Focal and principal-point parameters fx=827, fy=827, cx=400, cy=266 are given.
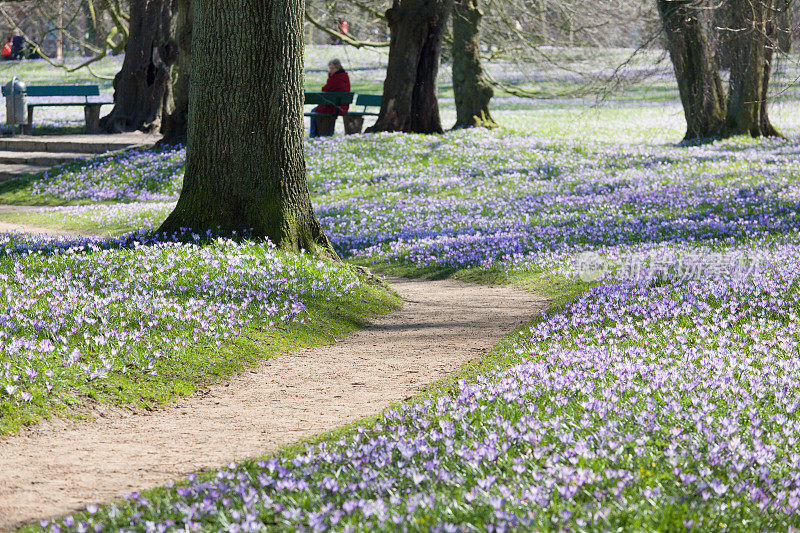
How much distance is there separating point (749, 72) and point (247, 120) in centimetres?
1595

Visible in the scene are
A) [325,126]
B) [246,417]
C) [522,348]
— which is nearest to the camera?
[246,417]

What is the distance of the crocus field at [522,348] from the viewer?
350cm

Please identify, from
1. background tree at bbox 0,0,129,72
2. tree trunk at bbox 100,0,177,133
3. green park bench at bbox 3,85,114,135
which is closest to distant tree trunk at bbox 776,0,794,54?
tree trunk at bbox 100,0,177,133

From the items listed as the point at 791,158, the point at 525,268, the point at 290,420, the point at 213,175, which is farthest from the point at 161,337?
the point at 791,158

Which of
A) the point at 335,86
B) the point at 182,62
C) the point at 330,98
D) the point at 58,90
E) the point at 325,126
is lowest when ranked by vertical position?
the point at 325,126

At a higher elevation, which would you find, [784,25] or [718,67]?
[784,25]

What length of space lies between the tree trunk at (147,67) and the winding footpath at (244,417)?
1718 cm

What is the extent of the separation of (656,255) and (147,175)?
40.4ft

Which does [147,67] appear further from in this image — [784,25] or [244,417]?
[244,417]

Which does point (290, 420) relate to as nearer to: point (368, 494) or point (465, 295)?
point (368, 494)

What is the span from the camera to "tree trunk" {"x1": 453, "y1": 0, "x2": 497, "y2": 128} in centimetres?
2383

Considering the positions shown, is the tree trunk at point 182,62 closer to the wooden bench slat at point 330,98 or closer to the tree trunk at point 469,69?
the wooden bench slat at point 330,98

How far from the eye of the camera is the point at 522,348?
671 cm

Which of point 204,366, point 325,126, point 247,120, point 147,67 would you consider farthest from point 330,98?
point 204,366
